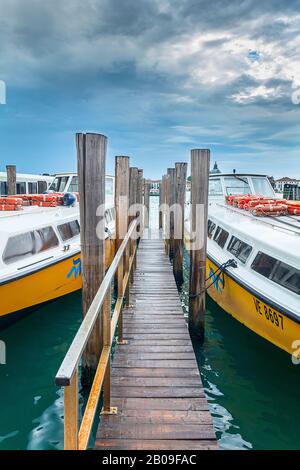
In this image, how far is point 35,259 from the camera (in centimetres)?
730

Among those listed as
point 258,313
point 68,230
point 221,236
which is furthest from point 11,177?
point 258,313

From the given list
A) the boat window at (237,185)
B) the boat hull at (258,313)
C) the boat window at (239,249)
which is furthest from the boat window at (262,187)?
the boat hull at (258,313)

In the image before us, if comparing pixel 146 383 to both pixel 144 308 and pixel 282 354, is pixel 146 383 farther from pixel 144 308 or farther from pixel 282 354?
pixel 282 354

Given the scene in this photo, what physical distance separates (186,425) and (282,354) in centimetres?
322

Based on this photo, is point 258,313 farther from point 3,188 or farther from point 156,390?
point 3,188

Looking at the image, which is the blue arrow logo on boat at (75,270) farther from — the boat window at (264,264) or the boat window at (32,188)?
the boat window at (32,188)

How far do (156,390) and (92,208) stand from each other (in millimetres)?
2262

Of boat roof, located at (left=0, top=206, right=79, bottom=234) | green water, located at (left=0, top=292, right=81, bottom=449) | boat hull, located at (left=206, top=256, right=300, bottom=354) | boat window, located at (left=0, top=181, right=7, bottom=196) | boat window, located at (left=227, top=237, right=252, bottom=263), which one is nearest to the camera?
green water, located at (left=0, top=292, right=81, bottom=449)

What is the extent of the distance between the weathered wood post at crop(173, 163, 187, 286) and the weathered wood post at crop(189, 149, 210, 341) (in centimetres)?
392

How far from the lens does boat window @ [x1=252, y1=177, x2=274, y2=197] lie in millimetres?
13859

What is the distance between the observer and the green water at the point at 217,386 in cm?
428

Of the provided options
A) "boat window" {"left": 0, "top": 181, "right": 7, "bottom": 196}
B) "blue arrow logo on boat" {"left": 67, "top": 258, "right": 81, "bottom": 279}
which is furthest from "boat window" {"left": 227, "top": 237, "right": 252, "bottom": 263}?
"boat window" {"left": 0, "top": 181, "right": 7, "bottom": 196}

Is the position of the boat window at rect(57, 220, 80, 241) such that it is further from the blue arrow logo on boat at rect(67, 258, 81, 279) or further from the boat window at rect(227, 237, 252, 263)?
the boat window at rect(227, 237, 252, 263)
